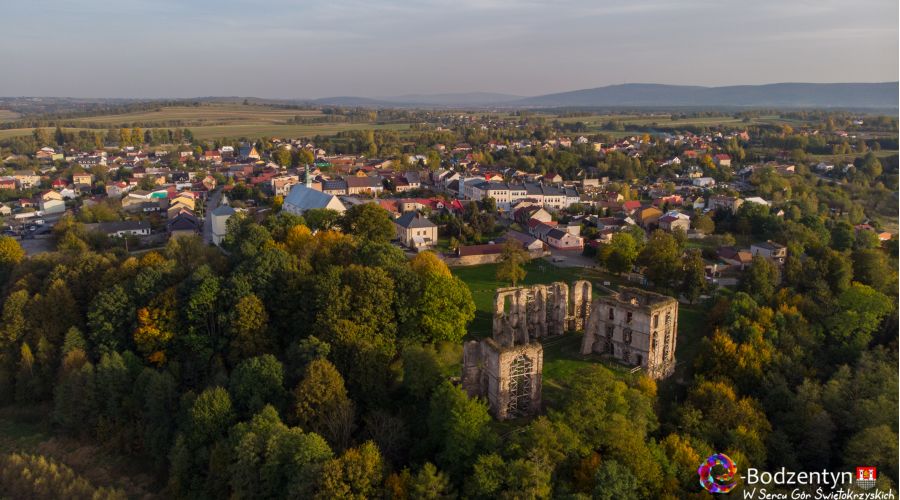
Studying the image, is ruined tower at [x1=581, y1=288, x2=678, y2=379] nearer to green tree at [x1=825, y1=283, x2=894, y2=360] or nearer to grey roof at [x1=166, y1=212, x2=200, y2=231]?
green tree at [x1=825, y1=283, x2=894, y2=360]

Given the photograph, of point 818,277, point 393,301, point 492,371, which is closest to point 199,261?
point 393,301

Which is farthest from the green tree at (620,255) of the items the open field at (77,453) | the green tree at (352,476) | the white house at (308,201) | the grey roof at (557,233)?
the open field at (77,453)

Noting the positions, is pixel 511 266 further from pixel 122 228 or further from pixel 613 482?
pixel 122 228

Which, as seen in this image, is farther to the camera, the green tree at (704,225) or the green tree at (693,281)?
the green tree at (704,225)

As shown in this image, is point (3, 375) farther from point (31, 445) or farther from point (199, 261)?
point (199, 261)

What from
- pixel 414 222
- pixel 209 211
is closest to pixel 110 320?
pixel 414 222

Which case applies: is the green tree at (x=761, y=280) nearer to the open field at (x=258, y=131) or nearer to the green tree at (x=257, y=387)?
the green tree at (x=257, y=387)

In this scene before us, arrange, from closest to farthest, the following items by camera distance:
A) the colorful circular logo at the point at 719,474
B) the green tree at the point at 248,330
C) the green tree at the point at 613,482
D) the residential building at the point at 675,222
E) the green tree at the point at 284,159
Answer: the green tree at the point at 613,482 < the colorful circular logo at the point at 719,474 < the green tree at the point at 248,330 < the residential building at the point at 675,222 < the green tree at the point at 284,159
